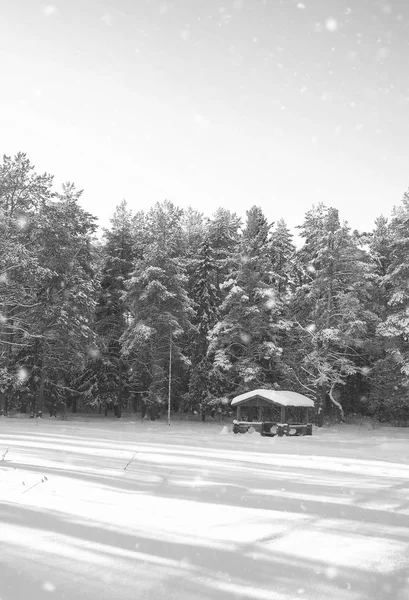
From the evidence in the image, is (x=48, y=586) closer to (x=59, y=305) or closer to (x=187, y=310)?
(x=59, y=305)

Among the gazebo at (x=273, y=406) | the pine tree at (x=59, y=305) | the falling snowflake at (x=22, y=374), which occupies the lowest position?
the gazebo at (x=273, y=406)

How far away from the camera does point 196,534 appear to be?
6344mm

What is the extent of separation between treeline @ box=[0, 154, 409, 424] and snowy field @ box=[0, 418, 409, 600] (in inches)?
873

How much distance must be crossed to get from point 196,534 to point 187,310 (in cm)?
3343

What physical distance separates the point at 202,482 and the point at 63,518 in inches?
166

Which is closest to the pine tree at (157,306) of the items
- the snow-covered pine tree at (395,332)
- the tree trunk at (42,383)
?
the tree trunk at (42,383)

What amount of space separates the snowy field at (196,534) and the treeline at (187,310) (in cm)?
2218

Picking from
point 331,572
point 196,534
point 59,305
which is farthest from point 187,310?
point 331,572

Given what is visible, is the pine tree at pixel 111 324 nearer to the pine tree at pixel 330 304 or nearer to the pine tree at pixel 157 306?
the pine tree at pixel 157 306

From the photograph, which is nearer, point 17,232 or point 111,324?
point 17,232

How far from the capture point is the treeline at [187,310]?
3438 cm

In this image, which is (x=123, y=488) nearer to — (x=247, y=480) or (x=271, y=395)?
(x=247, y=480)

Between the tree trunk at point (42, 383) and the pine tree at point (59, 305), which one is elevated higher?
the pine tree at point (59, 305)

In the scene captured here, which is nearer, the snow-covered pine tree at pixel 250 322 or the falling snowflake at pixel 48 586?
the falling snowflake at pixel 48 586
